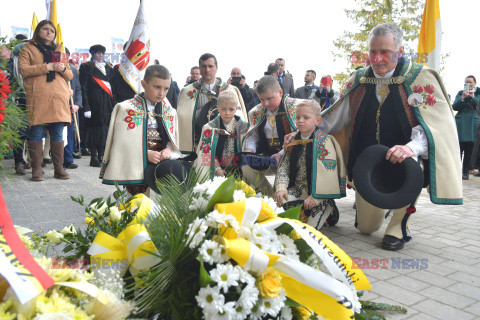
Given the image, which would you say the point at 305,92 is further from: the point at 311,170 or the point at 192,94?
the point at 311,170

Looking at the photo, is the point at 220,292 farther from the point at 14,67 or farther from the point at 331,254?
the point at 14,67

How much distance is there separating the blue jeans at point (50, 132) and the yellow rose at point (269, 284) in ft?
20.1

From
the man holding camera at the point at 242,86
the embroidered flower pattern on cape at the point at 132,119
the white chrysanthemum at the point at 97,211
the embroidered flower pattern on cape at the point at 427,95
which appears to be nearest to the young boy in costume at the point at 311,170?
the embroidered flower pattern on cape at the point at 427,95

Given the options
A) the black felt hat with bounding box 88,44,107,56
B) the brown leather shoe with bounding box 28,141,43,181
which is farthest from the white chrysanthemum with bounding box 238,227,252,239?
the black felt hat with bounding box 88,44,107,56

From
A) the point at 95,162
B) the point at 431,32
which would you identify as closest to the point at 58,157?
the point at 95,162

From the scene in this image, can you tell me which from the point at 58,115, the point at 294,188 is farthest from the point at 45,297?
the point at 58,115

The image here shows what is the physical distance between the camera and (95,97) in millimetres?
9133

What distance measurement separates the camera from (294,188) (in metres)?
4.37

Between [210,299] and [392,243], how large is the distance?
3.11 m

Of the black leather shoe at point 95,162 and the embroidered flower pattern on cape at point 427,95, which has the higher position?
the embroidered flower pattern on cape at point 427,95

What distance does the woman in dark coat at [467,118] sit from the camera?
9.59m

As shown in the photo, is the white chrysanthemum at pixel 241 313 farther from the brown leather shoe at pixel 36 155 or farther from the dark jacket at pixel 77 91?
the dark jacket at pixel 77 91

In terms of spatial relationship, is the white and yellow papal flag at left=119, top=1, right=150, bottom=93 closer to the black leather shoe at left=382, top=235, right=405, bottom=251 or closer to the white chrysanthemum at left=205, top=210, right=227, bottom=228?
the black leather shoe at left=382, top=235, right=405, bottom=251

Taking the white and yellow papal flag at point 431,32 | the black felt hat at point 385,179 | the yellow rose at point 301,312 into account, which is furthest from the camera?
the white and yellow papal flag at point 431,32
